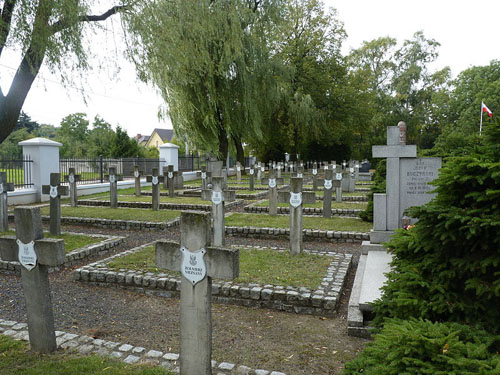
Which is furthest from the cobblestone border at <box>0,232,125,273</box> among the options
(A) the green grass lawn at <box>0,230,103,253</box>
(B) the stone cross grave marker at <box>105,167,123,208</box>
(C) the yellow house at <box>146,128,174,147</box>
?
(C) the yellow house at <box>146,128,174,147</box>

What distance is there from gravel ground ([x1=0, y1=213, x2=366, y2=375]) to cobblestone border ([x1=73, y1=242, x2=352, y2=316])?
11 cm

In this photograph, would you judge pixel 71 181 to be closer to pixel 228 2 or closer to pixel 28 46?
pixel 28 46

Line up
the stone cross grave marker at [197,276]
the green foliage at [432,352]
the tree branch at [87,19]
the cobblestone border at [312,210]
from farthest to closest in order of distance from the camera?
the cobblestone border at [312,210]
the tree branch at [87,19]
the stone cross grave marker at [197,276]
the green foliage at [432,352]

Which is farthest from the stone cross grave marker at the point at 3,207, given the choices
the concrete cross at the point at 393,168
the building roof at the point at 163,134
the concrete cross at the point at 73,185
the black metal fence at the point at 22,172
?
the building roof at the point at 163,134

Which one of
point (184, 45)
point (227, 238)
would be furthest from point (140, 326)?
point (184, 45)

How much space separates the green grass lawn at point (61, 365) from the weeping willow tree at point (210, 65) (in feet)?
27.5

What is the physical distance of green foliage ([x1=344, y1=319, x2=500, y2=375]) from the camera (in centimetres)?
191

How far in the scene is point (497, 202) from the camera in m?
2.49

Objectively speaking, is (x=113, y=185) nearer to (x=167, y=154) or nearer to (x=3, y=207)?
(x=3, y=207)

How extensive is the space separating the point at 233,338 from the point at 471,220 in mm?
2514

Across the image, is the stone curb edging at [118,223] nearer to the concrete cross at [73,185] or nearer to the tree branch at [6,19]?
the concrete cross at [73,185]

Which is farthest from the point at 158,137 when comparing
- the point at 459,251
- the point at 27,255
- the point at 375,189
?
the point at 459,251

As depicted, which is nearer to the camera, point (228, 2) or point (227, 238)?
point (227, 238)

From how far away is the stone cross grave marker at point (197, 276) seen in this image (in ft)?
9.17
